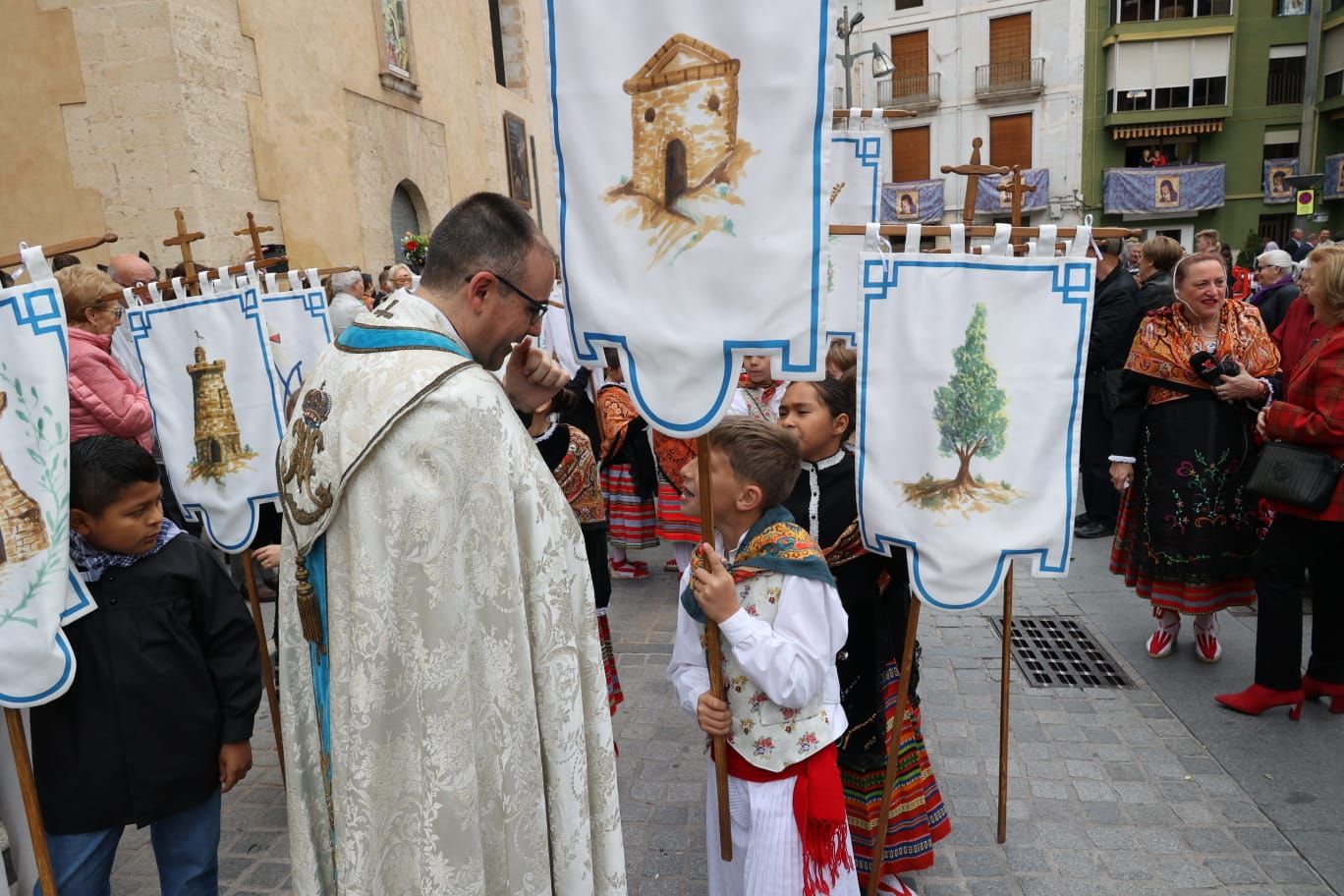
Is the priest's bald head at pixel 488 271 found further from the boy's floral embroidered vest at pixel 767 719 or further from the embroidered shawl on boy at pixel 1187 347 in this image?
the embroidered shawl on boy at pixel 1187 347

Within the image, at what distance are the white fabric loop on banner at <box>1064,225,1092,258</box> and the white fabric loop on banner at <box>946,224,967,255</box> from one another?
300 millimetres

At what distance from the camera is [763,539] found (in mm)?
2256

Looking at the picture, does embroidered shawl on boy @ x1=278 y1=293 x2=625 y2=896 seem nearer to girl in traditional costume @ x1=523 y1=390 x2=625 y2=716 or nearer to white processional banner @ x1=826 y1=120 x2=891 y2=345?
girl in traditional costume @ x1=523 y1=390 x2=625 y2=716

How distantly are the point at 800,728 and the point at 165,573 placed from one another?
1.74 metres

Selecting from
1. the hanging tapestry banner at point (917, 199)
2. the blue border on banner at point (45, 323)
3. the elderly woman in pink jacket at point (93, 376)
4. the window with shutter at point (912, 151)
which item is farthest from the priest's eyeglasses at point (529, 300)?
the window with shutter at point (912, 151)

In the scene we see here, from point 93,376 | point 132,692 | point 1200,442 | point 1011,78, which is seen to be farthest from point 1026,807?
point 1011,78

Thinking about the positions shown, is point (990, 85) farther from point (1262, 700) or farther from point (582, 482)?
point (582, 482)

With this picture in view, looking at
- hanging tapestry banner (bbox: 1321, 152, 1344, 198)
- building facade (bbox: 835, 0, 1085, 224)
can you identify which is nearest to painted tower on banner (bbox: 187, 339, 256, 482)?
building facade (bbox: 835, 0, 1085, 224)

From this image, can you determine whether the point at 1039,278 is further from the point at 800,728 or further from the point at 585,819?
the point at 585,819

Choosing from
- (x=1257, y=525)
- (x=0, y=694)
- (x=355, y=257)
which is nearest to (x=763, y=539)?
(x=0, y=694)

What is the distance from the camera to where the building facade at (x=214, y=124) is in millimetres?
9633

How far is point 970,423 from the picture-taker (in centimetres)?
246

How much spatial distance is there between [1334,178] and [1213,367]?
30488 millimetres

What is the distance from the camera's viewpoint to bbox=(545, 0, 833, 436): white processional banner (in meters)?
1.83
